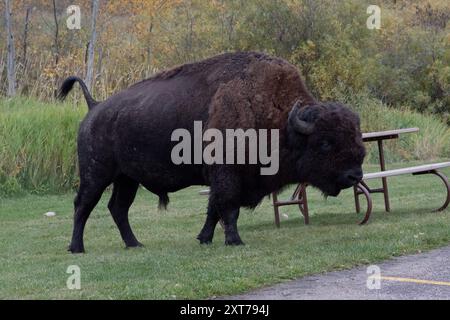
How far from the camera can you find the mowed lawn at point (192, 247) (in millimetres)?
8023

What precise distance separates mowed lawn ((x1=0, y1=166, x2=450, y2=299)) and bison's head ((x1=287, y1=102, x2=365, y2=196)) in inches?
31.1

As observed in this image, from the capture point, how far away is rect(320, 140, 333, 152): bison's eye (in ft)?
33.3

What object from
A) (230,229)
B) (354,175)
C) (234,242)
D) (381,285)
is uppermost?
(354,175)

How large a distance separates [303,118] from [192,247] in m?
2.06

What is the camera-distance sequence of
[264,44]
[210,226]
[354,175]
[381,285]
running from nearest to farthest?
[381,285], [354,175], [210,226], [264,44]

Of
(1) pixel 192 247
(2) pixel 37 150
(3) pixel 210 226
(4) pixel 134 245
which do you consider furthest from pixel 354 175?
(2) pixel 37 150

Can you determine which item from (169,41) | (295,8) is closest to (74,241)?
(295,8)

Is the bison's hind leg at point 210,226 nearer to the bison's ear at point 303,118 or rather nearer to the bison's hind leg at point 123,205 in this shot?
the bison's hind leg at point 123,205

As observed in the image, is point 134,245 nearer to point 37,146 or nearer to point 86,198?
point 86,198

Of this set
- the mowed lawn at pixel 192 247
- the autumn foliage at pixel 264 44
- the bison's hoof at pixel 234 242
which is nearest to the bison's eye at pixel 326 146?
the mowed lawn at pixel 192 247

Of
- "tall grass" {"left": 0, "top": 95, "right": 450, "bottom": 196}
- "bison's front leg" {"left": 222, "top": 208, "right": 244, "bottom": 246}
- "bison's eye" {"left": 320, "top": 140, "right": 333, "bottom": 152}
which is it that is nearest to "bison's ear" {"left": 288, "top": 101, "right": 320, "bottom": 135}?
"bison's eye" {"left": 320, "top": 140, "right": 333, "bottom": 152}

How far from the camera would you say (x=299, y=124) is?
33.2 ft

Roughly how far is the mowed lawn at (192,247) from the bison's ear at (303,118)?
1361 millimetres
